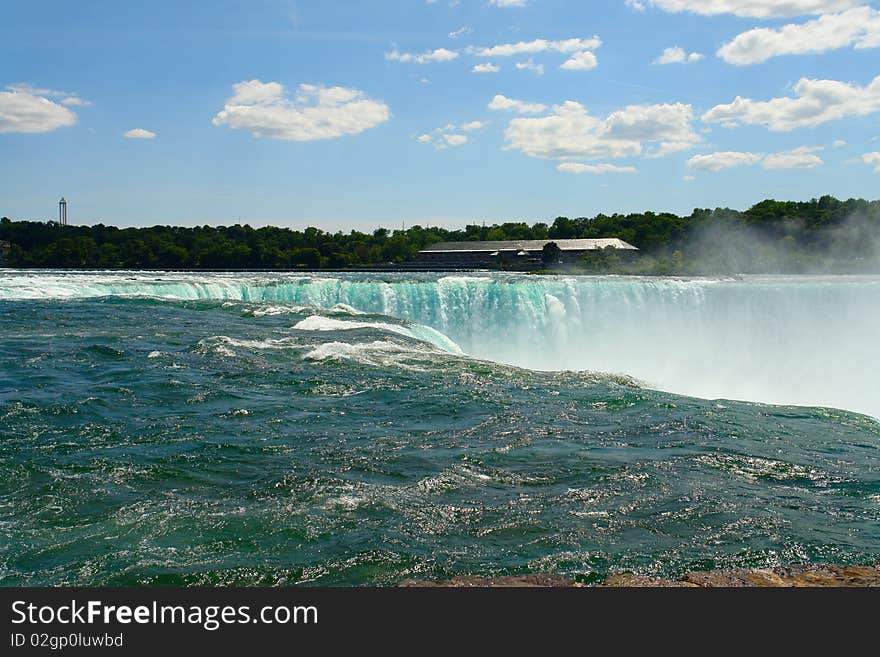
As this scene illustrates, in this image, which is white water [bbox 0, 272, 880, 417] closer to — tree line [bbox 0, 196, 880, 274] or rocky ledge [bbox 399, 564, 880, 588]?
rocky ledge [bbox 399, 564, 880, 588]

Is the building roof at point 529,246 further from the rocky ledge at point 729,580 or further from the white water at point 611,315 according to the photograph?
the rocky ledge at point 729,580

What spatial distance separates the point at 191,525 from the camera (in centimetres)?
626

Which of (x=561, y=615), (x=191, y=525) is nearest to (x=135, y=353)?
(x=191, y=525)

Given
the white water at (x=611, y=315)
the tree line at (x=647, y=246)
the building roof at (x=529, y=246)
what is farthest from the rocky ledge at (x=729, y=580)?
the building roof at (x=529, y=246)

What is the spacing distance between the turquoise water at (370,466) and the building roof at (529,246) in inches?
1937

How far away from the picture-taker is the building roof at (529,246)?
218 ft

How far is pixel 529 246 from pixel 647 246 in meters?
11.4

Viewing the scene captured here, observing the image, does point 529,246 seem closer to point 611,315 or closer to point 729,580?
point 611,315

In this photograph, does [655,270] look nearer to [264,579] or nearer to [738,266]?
[738,266]

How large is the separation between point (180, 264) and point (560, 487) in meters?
61.5

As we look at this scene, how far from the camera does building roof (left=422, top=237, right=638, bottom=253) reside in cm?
6631

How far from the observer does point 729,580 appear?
4.59 m

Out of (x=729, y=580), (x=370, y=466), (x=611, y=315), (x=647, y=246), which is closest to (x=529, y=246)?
(x=647, y=246)

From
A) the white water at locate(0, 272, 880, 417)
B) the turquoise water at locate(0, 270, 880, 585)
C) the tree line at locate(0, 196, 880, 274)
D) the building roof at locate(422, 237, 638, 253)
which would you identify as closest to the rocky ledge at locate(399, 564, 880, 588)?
the turquoise water at locate(0, 270, 880, 585)
